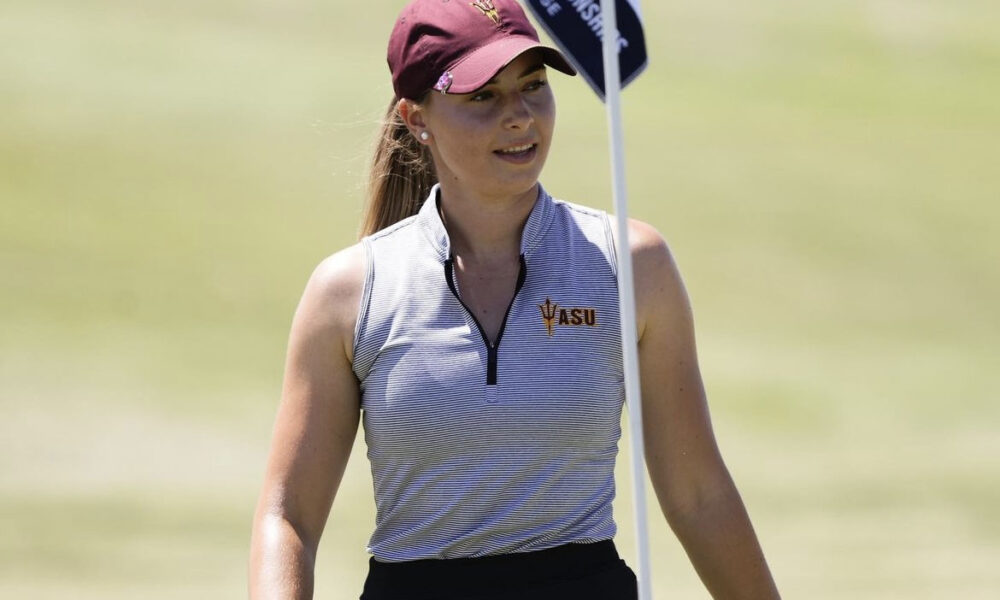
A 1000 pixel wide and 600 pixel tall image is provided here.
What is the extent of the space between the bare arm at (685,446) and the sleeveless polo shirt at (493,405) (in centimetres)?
7

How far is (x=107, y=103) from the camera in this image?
1598cm

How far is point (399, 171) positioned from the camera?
321 cm

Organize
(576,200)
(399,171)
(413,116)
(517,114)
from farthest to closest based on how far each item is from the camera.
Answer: (576,200), (399,171), (413,116), (517,114)

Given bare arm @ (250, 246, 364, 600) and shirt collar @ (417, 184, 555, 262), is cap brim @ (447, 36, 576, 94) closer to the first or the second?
shirt collar @ (417, 184, 555, 262)

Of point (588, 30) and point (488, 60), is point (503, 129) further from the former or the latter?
point (588, 30)

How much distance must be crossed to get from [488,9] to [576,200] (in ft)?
40.2

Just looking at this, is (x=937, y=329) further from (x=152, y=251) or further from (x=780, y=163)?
(x=152, y=251)

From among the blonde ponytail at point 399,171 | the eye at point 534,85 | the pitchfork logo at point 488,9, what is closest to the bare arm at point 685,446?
the eye at point 534,85

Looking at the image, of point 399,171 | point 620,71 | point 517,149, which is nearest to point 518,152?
point 517,149

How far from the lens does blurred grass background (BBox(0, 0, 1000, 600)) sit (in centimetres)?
1119

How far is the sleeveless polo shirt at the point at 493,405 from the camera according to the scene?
2682 mm

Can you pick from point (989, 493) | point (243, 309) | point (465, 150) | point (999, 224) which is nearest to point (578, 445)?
point (465, 150)

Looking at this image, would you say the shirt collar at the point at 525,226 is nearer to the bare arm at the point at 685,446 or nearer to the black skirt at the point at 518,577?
the bare arm at the point at 685,446

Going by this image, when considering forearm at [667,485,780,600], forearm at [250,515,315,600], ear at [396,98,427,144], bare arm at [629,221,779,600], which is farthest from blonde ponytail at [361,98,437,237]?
forearm at [667,485,780,600]
